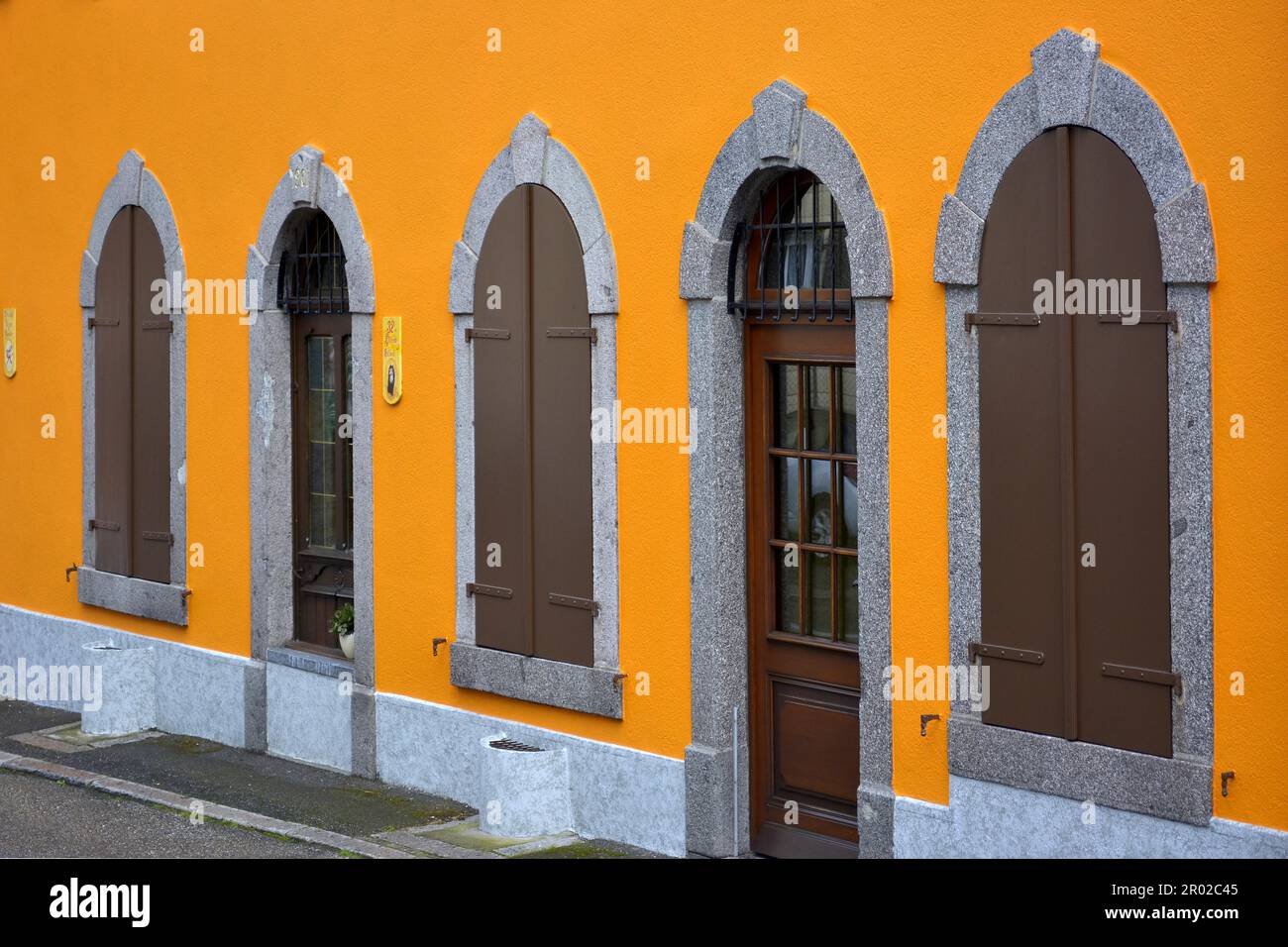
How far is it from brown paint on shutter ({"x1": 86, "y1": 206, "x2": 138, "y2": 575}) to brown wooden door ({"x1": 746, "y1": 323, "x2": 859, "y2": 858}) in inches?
231

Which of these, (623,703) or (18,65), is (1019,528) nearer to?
(623,703)

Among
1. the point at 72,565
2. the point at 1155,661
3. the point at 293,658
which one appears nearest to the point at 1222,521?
the point at 1155,661

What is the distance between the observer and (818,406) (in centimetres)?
872

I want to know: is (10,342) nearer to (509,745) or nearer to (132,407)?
(132,407)

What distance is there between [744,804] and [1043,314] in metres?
2.97

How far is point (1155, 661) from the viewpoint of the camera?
7.13 metres

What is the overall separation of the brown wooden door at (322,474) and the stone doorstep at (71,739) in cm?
157

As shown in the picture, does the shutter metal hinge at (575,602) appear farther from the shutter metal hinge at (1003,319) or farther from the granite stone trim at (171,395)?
the granite stone trim at (171,395)

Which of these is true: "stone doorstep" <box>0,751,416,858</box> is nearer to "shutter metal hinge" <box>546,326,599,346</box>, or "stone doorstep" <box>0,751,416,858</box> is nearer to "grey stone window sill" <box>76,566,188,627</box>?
"grey stone window sill" <box>76,566,188,627</box>

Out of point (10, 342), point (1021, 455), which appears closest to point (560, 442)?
point (1021, 455)

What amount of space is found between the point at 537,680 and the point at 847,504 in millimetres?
2252

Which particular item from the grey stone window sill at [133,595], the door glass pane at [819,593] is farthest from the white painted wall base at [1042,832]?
the grey stone window sill at [133,595]

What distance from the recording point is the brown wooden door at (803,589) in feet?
28.3

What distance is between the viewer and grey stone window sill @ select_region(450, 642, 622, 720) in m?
9.51
